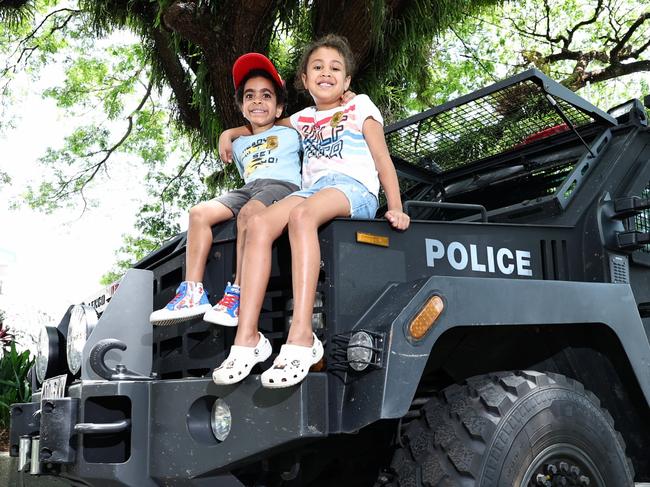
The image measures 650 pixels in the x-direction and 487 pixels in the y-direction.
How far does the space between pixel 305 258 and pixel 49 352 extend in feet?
5.39

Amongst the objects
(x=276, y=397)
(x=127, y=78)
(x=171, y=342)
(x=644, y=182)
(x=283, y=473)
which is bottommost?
(x=283, y=473)

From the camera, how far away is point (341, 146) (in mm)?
3410

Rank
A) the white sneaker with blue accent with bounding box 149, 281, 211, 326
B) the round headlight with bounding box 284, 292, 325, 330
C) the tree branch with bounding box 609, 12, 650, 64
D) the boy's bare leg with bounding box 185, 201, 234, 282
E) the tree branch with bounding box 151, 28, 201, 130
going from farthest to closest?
the tree branch with bounding box 609, 12, 650, 64
the tree branch with bounding box 151, 28, 201, 130
the boy's bare leg with bounding box 185, 201, 234, 282
the white sneaker with blue accent with bounding box 149, 281, 211, 326
the round headlight with bounding box 284, 292, 325, 330

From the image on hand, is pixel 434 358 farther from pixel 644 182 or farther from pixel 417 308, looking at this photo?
pixel 644 182

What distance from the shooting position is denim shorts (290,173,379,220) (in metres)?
3.13

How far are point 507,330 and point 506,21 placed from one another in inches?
595

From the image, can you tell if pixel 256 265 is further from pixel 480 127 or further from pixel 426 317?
pixel 480 127

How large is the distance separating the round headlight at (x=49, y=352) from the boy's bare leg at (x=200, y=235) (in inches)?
40.0

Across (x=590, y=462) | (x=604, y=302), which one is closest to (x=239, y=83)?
(x=604, y=302)

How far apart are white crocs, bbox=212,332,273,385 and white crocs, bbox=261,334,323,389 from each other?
0.13m

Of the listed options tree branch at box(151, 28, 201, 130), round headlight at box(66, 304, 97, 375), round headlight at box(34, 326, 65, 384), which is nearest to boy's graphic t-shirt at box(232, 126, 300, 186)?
round headlight at box(66, 304, 97, 375)

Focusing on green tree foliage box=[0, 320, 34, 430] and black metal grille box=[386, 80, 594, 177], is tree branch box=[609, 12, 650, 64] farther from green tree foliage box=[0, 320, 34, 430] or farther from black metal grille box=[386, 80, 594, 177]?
green tree foliage box=[0, 320, 34, 430]

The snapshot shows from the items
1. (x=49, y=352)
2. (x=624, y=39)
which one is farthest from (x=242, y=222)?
(x=624, y=39)

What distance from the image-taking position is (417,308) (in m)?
2.64
